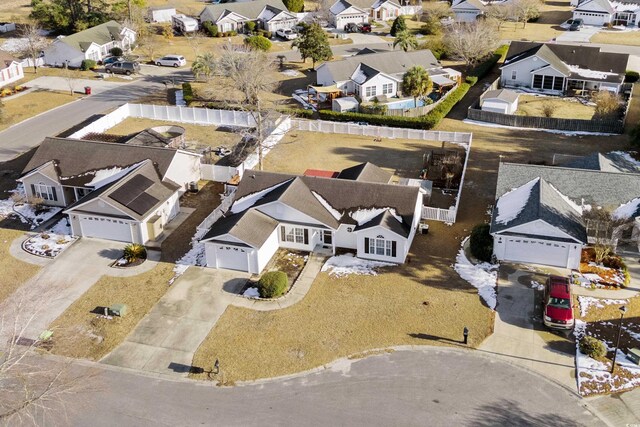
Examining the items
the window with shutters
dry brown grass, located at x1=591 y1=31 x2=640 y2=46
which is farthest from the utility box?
dry brown grass, located at x1=591 y1=31 x2=640 y2=46

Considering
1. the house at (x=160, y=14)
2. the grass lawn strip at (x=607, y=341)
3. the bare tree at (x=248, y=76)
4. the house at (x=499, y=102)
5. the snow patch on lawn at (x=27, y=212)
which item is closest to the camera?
the grass lawn strip at (x=607, y=341)

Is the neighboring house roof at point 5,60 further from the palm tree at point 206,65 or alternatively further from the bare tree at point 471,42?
the bare tree at point 471,42

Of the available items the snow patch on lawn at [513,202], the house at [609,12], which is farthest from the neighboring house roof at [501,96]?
the house at [609,12]

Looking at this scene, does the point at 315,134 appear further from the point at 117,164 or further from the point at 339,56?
the point at 339,56

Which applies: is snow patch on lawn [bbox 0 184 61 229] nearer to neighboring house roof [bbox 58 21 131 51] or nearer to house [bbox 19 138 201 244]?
house [bbox 19 138 201 244]

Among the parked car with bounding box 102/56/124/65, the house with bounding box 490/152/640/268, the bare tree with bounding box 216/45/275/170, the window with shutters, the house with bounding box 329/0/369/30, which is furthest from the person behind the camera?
the house with bounding box 329/0/369/30

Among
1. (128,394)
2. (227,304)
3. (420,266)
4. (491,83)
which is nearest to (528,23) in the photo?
(491,83)

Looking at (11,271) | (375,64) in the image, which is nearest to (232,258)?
(11,271)
